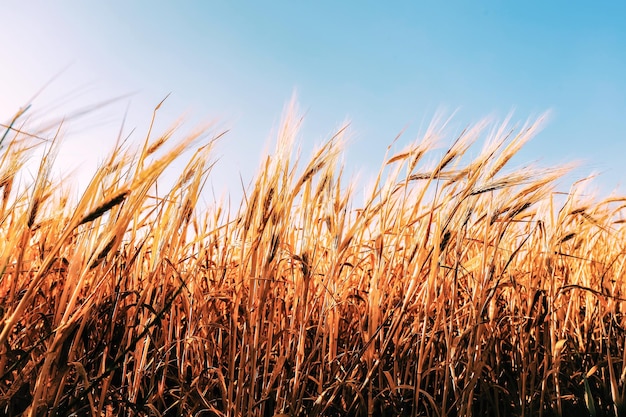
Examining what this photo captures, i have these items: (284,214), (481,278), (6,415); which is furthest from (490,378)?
(6,415)

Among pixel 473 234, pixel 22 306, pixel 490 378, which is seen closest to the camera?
pixel 22 306

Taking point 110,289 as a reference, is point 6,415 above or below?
below

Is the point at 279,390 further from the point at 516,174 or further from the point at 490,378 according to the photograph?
the point at 516,174

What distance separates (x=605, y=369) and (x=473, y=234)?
65 centimetres

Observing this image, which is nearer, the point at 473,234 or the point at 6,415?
the point at 6,415

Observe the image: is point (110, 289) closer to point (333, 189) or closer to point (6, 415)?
point (6, 415)

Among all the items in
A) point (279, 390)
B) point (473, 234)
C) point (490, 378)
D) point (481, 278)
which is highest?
point (473, 234)

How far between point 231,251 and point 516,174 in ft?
3.07

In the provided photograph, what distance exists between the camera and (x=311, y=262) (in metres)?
1.38

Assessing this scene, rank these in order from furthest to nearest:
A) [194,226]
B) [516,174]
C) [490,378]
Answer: [194,226]
[490,378]
[516,174]

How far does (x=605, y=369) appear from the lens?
6.03ft

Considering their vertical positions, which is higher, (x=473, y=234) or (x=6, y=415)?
(x=473, y=234)

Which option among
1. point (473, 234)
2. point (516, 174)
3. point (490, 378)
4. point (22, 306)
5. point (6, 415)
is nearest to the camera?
point (22, 306)

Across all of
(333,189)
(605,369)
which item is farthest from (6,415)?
(605,369)
